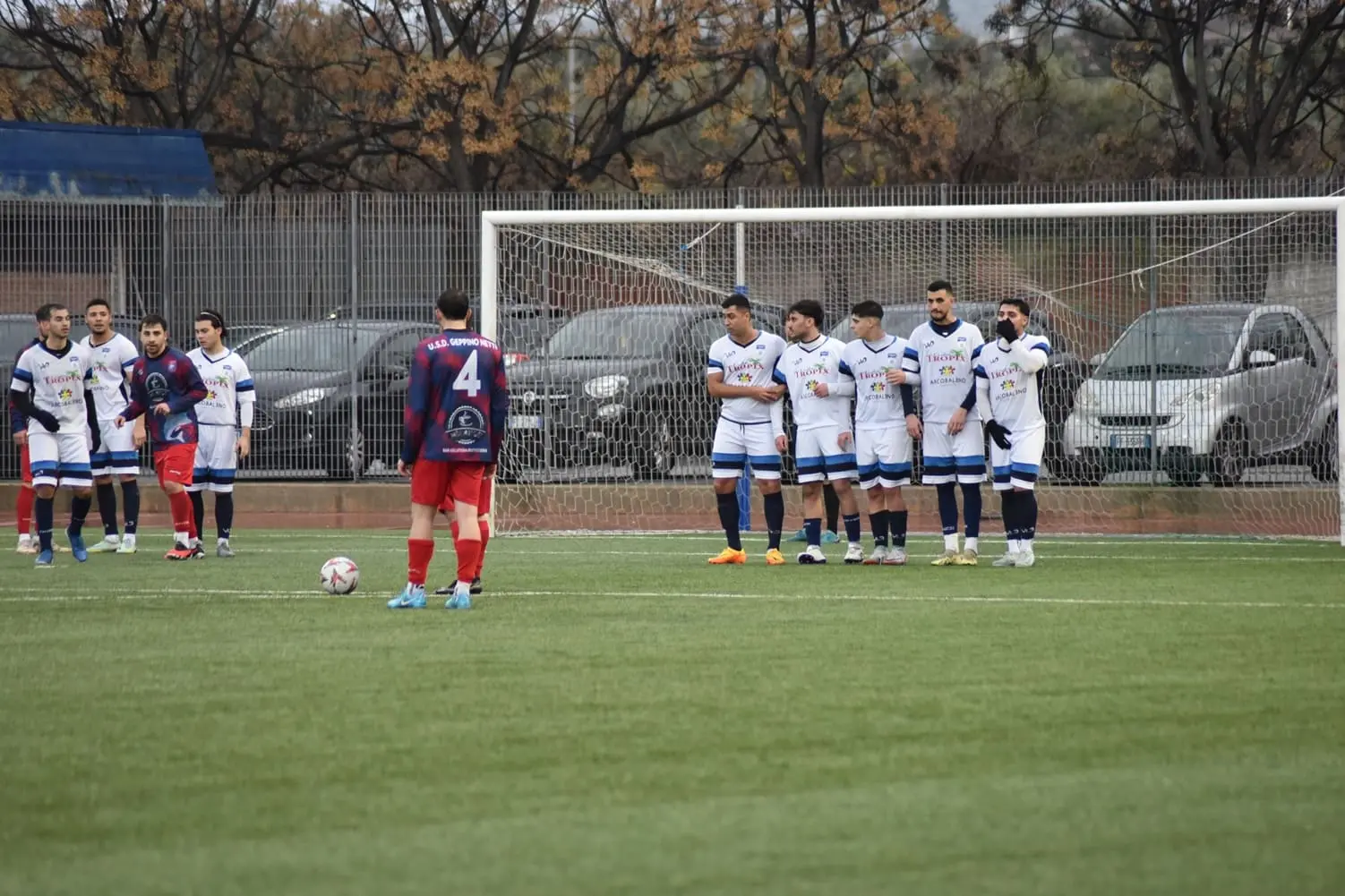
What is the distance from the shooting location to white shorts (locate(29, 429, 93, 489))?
15875mm

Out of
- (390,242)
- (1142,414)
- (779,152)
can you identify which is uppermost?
(779,152)

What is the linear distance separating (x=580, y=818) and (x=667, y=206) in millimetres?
16580

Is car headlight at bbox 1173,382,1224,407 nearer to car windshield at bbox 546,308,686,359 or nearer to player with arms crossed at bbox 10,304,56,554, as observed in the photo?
car windshield at bbox 546,308,686,359

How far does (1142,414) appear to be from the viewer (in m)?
18.6

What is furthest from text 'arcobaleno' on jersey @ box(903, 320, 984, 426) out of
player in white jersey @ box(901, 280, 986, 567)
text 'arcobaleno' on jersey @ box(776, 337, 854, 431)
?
text 'arcobaleno' on jersey @ box(776, 337, 854, 431)

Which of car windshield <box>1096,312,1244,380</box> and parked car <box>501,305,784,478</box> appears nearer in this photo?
car windshield <box>1096,312,1244,380</box>

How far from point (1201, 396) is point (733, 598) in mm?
7831

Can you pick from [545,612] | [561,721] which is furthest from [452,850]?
[545,612]

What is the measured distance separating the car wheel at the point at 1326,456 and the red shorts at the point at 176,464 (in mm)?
9684

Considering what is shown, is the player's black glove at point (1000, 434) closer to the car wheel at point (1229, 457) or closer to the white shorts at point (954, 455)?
the white shorts at point (954, 455)

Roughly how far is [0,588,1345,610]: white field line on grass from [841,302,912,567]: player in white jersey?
2.81m

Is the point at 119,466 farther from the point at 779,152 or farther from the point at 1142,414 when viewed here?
the point at 779,152

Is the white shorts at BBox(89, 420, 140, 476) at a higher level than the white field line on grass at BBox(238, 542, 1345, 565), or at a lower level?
higher

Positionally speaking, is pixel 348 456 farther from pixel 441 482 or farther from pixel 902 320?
pixel 441 482
